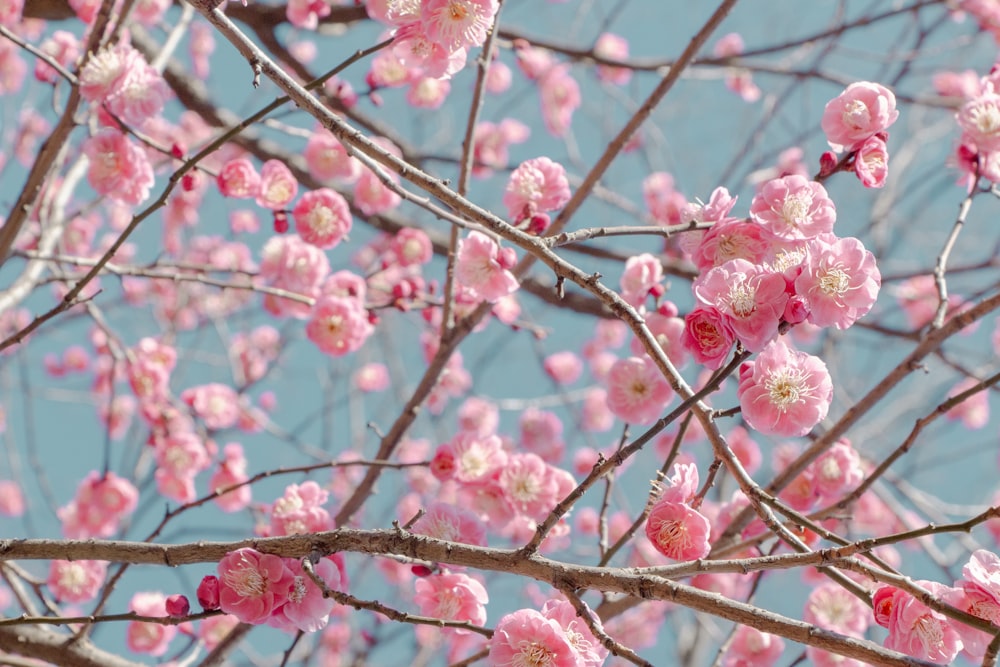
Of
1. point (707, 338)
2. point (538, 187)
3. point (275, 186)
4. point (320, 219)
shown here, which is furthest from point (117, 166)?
point (707, 338)

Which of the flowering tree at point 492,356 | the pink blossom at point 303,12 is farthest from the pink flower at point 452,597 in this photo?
the pink blossom at point 303,12

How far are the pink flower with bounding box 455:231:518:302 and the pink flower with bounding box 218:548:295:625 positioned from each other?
658 millimetres

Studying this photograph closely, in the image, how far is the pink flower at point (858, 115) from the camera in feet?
4.85

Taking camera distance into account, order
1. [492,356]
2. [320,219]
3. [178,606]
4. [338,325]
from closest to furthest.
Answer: [178,606], [320,219], [338,325], [492,356]

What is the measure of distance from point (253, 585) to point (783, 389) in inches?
31.4

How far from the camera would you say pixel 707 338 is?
1.25 metres

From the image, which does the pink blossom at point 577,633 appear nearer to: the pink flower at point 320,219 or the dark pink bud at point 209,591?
the dark pink bud at point 209,591

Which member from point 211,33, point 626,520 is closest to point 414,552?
point 626,520

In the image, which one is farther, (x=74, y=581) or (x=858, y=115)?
(x=74, y=581)

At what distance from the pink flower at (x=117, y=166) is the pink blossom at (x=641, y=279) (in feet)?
3.53

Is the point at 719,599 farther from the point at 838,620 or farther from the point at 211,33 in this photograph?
the point at 211,33

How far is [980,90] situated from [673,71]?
0.65m

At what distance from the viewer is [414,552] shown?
3.85 ft

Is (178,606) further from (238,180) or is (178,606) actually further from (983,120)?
(983,120)
